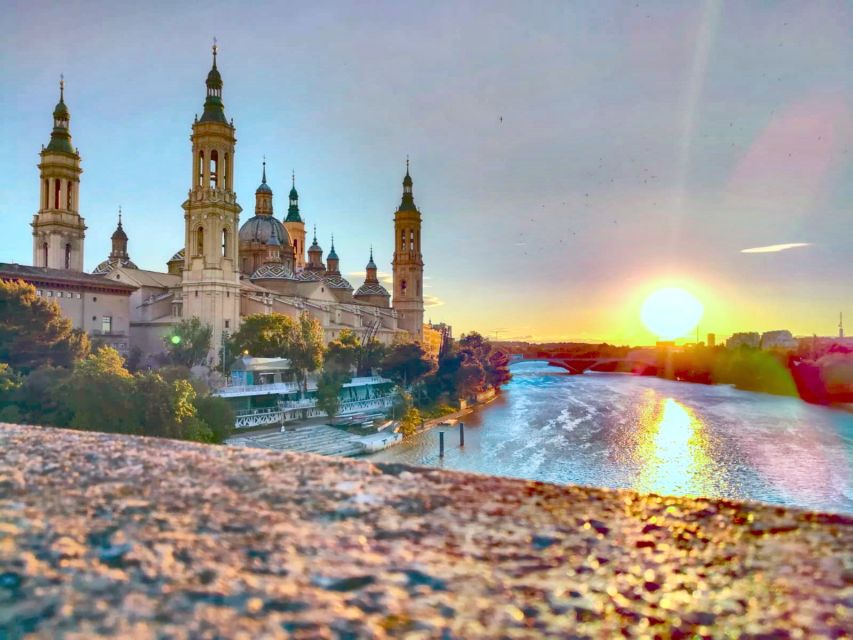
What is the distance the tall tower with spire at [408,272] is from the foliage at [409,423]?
29281 mm

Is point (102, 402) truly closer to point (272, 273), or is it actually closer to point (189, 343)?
point (189, 343)

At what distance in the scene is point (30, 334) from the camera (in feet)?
88.4

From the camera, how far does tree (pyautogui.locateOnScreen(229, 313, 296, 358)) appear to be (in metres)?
36.6

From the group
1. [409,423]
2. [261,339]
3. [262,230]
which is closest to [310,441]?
[409,423]

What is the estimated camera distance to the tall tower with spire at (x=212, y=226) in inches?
1511

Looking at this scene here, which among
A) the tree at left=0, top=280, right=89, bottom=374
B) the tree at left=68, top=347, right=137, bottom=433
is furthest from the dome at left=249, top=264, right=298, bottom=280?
the tree at left=68, top=347, right=137, bottom=433

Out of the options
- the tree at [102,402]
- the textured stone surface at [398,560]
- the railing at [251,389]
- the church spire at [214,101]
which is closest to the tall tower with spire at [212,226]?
the church spire at [214,101]

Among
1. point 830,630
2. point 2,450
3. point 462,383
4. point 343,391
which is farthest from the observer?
point 462,383

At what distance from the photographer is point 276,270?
5288 centimetres

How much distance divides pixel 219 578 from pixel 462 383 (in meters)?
47.4

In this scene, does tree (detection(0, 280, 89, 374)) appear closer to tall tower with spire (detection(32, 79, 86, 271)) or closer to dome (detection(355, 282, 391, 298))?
tall tower with spire (detection(32, 79, 86, 271))

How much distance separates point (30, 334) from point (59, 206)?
2068 cm

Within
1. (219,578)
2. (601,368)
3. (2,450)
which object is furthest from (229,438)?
(601,368)

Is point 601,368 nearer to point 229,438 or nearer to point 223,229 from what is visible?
point 223,229
